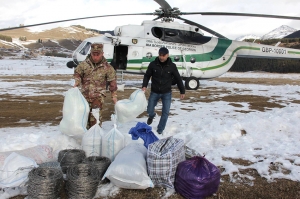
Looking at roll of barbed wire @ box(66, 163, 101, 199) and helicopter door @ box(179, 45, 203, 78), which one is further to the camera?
helicopter door @ box(179, 45, 203, 78)

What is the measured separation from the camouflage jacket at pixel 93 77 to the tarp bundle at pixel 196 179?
186 centimetres

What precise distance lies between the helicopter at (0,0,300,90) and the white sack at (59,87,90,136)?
660cm

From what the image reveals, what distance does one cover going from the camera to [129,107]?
3.94 meters

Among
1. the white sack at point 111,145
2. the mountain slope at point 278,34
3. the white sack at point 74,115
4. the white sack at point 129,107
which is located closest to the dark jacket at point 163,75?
the white sack at point 129,107

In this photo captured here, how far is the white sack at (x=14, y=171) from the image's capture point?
7.83 feet

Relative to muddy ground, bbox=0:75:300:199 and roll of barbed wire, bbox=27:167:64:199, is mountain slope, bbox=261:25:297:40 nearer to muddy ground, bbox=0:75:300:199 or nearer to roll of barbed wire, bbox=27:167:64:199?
muddy ground, bbox=0:75:300:199

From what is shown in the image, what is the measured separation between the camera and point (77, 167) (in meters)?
2.54

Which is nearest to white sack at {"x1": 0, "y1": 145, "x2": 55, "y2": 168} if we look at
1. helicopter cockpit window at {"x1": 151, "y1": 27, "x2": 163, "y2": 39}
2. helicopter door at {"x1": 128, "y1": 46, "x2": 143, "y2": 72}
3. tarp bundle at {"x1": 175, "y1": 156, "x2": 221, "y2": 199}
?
tarp bundle at {"x1": 175, "y1": 156, "x2": 221, "y2": 199}

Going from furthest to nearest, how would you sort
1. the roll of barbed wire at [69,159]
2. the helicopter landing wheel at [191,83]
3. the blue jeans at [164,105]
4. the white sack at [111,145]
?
the helicopter landing wheel at [191,83] → the blue jeans at [164,105] → the white sack at [111,145] → the roll of barbed wire at [69,159]

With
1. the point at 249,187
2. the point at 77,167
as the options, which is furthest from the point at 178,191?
the point at 77,167

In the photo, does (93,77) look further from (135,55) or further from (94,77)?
(135,55)

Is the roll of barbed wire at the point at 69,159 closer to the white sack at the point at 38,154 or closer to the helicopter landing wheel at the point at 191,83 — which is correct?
the white sack at the point at 38,154

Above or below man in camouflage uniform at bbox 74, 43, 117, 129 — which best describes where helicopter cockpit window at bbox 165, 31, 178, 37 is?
above

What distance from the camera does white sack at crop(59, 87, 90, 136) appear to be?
3332 millimetres
